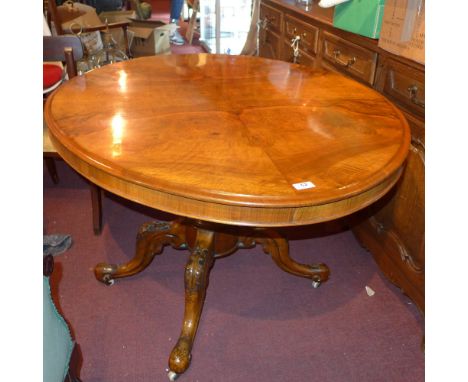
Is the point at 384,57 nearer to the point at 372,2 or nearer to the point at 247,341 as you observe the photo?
the point at 372,2

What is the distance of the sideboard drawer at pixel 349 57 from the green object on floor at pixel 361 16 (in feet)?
0.23

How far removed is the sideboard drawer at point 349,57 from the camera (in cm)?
159

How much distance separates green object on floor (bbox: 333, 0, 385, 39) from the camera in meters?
1.48

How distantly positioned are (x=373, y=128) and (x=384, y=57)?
56 centimetres

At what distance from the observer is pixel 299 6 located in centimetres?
240

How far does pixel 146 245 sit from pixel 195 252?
1.03 feet

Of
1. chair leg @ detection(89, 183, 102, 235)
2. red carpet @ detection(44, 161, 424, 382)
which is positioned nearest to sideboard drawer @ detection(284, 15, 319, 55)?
red carpet @ detection(44, 161, 424, 382)

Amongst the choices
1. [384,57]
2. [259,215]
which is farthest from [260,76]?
[259,215]

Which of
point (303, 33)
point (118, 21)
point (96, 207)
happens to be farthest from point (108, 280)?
point (118, 21)

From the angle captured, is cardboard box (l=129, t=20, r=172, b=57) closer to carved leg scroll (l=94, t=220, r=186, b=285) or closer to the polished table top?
the polished table top

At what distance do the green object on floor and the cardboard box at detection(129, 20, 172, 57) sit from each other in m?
3.28

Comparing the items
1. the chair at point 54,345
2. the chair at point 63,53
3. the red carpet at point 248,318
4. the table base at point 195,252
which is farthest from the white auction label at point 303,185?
the chair at point 63,53

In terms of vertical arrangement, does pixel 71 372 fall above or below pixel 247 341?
above

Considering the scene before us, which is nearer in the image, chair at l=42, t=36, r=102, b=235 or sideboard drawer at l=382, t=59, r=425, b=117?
sideboard drawer at l=382, t=59, r=425, b=117
